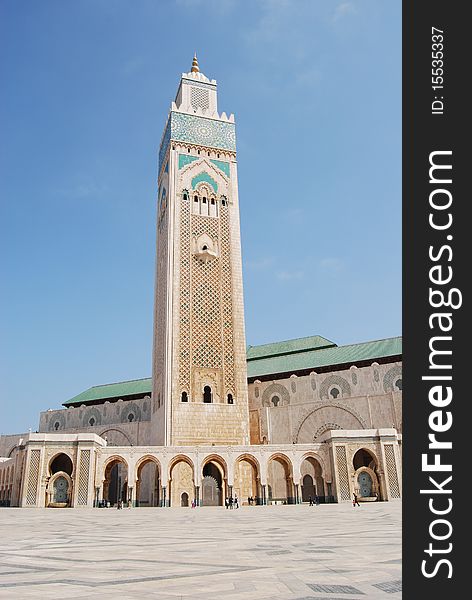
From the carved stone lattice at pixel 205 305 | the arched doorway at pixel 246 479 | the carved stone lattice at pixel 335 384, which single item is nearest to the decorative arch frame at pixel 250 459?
the arched doorway at pixel 246 479

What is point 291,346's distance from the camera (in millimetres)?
32625

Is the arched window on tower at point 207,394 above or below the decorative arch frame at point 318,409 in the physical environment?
above

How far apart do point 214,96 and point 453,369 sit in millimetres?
28626

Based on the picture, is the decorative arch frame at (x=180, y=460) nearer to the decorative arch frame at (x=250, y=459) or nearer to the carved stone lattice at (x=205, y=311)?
the decorative arch frame at (x=250, y=459)

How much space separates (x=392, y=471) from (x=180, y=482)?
8704 mm

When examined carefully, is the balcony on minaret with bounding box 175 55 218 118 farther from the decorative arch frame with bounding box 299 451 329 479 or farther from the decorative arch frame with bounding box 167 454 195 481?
the decorative arch frame with bounding box 299 451 329 479

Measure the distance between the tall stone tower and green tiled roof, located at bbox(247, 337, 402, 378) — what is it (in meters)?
5.30

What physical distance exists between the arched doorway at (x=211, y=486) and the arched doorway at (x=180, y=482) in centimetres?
163

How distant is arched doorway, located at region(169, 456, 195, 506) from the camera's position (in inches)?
828

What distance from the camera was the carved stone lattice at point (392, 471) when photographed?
2023cm

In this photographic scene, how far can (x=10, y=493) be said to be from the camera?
2262cm

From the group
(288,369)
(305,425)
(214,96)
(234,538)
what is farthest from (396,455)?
(214,96)

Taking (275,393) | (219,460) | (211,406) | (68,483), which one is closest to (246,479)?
(219,460)

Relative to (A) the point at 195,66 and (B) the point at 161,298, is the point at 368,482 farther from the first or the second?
(A) the point at 195,66
